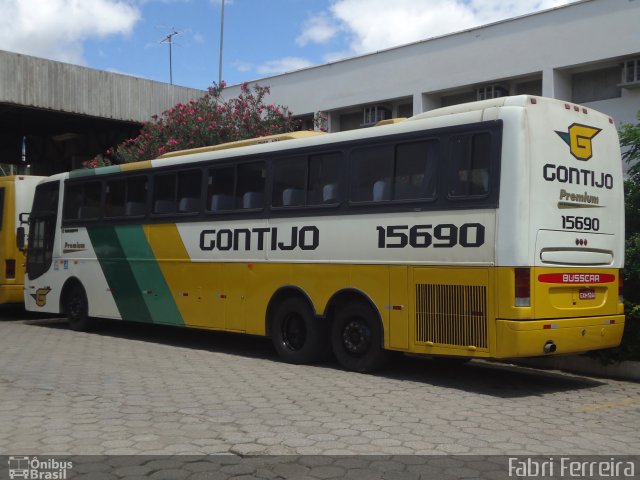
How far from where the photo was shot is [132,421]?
6395 mm

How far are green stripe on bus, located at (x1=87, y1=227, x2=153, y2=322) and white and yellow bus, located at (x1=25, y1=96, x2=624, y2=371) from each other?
42 centimetres

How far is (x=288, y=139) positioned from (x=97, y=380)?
14.0 feet

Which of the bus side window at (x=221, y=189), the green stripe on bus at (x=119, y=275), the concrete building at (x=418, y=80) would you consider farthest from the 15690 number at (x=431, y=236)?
the concrete building at (x=418, y=80)

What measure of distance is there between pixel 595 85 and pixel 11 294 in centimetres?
1441

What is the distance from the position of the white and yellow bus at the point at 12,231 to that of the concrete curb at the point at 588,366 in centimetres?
1137

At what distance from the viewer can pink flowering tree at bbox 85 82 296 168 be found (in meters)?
19.1

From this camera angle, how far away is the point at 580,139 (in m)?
8.41

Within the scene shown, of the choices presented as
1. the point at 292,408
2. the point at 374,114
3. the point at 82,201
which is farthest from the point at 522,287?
the point at 374,114

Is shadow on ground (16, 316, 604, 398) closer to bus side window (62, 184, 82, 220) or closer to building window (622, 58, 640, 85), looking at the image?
bus side window (62, 184, 82, 220)

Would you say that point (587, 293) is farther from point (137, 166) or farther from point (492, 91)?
point (492, 91)

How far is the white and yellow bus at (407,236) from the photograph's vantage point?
7.82 metres

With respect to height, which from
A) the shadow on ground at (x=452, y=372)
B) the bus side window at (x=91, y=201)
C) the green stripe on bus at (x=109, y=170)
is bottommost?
the shadow on ground at (x=452, y=372)

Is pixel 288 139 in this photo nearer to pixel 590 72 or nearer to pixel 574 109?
pixel 574 109

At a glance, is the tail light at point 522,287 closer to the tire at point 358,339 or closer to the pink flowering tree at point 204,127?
the tire at point 358,339
